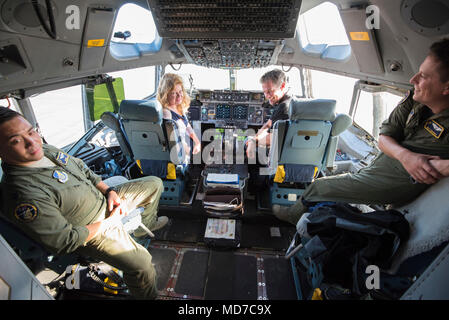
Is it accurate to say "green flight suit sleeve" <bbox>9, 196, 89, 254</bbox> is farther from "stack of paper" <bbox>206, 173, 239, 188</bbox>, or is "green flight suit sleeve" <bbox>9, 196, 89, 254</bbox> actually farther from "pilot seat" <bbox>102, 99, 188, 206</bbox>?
"stack of paper" <bbox>206, 173, 239, 188</bbox>

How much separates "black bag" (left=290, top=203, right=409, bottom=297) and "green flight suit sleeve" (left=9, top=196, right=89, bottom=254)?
1463mm

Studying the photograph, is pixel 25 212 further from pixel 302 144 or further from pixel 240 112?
pixel 240 112

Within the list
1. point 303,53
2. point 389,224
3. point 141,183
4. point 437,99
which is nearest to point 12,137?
point 141,183

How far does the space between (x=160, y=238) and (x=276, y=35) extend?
2.38 metres

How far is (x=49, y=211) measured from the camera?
1205 mm

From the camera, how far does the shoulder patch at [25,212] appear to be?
1.14m

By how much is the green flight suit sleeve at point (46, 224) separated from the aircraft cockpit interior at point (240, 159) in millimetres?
11

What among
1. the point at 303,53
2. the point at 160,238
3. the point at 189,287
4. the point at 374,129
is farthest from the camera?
the point at 303,53

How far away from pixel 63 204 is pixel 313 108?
2.18 meters

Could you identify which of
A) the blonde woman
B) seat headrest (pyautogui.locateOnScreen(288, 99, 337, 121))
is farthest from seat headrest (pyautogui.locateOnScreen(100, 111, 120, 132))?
seat headrest (pyautogui.locateOnScreen(288, 99, 337, 121))

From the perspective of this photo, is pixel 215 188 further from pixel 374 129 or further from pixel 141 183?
pixel 374 129

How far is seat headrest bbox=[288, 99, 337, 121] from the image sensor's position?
1.94 metres

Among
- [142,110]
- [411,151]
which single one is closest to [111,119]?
[142,110]

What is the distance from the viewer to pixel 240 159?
9.52 feet
